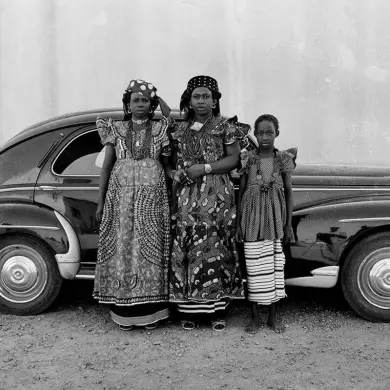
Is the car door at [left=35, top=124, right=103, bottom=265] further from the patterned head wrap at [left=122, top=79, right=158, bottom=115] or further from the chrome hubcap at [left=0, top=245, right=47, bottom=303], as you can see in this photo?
the patterned head wrap at [left=122, top=79, right=158, bottom=115]

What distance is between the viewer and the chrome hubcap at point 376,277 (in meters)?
3.96

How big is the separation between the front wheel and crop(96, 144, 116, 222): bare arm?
197 cm

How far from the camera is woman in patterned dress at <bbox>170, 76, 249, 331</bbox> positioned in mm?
3707

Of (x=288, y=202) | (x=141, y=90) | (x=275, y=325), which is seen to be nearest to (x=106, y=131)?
(x=141, y=90)

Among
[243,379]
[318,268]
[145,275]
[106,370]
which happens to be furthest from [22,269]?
[318,268]

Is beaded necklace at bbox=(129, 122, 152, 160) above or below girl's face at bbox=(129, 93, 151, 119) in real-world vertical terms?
below

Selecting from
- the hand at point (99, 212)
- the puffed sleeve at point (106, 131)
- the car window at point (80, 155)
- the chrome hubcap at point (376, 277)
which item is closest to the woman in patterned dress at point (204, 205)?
the puffed sleeve at point (106, 131)

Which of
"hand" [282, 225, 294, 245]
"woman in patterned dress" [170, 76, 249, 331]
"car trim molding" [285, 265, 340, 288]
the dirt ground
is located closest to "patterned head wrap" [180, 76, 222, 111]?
"woman in patterned dress" [170, 76, 249, 331]

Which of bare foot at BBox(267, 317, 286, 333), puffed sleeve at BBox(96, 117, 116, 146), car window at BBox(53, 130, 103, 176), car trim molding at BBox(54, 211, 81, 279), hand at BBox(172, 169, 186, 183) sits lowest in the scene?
bare foot at BBox(267, 317, 286, 333)

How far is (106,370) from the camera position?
10.6ft

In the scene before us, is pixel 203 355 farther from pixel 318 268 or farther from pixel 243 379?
pixel 318 268

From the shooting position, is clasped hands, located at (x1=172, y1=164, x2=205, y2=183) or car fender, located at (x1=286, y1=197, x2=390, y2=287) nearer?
clasped hands, located at (x1=172, y1=164, x2=205, y2=183)

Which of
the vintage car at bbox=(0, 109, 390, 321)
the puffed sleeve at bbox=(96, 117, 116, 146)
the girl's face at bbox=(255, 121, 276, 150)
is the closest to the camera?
the girl's face at bbox=(255, 121, 276, 150)

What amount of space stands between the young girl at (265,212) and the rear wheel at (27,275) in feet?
5.39
